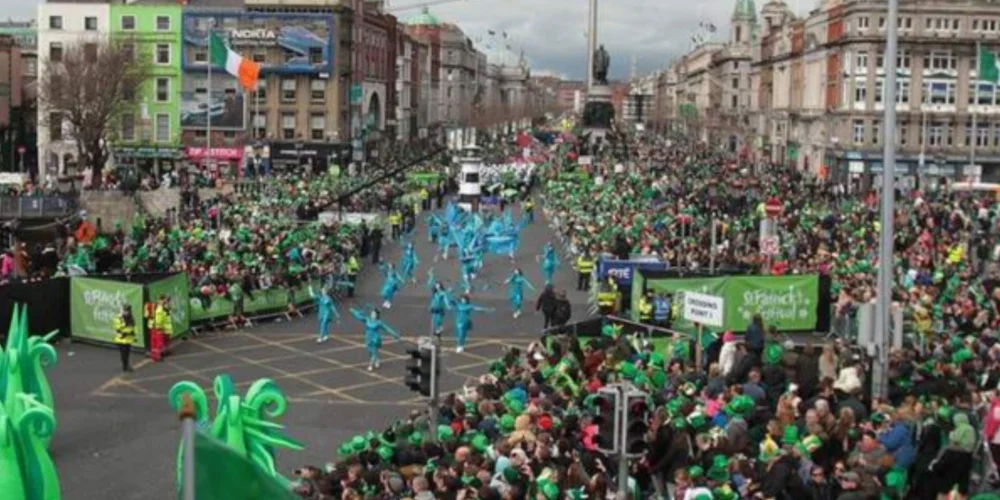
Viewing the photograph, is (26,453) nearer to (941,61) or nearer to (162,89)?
(162,89)

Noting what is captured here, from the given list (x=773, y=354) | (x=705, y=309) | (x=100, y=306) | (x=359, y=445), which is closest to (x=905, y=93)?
(x=100, y=306)

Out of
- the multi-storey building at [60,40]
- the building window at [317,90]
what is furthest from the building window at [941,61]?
the multi-storey building at [60,40]

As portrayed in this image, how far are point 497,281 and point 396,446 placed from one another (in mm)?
24485

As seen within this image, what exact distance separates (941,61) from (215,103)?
42.2 metres

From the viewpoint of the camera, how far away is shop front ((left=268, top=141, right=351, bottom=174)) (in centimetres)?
8462

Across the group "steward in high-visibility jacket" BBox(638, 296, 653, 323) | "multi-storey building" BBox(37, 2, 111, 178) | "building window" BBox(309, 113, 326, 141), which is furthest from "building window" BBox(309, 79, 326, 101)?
"steward in high-visibility jacket" BBox(638, 296, 653, 323)

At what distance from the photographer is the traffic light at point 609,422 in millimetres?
11906

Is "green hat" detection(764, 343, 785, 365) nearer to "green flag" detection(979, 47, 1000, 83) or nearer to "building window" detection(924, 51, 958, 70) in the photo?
"green flag" detection(979, 47, 1000, 83)

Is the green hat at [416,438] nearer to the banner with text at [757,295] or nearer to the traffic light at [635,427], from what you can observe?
the traffic light at [635,427]

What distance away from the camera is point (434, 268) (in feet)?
136

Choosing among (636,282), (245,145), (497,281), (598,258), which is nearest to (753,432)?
(636,282)

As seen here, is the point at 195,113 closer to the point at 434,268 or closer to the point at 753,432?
the point at 434,268

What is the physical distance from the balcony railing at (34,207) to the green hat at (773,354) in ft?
114

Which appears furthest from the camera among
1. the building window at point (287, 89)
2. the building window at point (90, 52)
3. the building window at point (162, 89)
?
the building window at point (287, 89)
